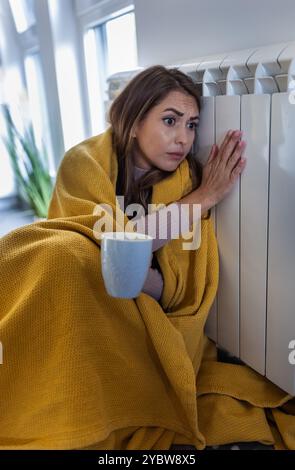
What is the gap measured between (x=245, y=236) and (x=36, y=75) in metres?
1.99

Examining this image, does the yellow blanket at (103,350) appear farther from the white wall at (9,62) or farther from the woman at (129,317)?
the white wall at (9,62)

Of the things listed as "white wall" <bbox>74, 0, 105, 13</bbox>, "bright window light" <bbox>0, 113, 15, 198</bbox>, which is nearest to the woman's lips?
"white wall" <bbox>74, 0, 105, 13</bbox>

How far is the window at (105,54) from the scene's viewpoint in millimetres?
1620

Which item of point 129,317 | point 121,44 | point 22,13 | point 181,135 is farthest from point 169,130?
point 22,13

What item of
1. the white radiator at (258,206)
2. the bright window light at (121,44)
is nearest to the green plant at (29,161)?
the bright window light at (121,44)

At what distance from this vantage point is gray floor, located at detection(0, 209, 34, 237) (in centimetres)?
225

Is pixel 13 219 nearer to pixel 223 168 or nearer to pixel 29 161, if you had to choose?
pixel 29 161

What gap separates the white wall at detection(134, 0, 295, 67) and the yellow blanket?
28 cm

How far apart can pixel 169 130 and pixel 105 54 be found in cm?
108

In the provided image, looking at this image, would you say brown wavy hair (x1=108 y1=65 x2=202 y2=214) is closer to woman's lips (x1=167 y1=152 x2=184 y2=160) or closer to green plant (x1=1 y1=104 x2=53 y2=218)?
woman's lips (x1=167 y1=152 x2=184 y2=160)

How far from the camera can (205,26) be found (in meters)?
0.93

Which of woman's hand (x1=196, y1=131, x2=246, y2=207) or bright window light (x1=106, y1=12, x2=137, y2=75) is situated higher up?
bright window light (x1=106, y1=12, x2=137, y2=75)
